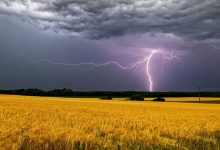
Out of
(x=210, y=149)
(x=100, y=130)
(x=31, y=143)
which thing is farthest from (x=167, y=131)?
(x=31, y=143)

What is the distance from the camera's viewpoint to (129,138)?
10258 millimetres

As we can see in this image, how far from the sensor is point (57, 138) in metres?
7.64

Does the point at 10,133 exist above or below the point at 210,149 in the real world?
above

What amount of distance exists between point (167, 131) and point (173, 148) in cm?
457

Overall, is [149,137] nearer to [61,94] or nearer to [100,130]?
[100,130]

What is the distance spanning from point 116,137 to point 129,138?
41 centimetres

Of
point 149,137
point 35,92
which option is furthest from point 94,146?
point 35,92

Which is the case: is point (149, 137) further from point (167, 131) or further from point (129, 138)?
point (167, 131)

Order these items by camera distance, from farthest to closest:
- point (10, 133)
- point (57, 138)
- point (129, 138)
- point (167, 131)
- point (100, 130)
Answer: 1. point (167, 131)
2. point (100, 130)
3. point (129, 138)
4. point (57, 138)
5. point (10, 133)

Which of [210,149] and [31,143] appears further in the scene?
[210,149]

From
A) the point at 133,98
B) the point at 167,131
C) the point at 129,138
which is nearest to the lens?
the point at 129,138

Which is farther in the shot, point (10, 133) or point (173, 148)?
point (173, 148)

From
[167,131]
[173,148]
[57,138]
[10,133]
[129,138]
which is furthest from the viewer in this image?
[167,131]

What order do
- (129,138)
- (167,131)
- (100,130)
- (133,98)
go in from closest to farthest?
(129,138) → (100,130) → (167,131) → (133,98)
